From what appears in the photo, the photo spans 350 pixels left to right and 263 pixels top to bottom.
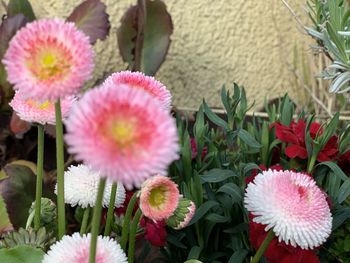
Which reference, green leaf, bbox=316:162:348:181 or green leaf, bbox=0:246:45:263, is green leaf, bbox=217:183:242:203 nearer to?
green leaf, bbox=316:162:348:181

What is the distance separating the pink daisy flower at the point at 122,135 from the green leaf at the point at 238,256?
0.50 m

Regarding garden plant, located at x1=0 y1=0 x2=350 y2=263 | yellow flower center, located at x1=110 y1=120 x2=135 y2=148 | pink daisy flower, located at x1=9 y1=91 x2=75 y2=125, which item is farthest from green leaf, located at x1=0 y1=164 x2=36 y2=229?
yellow flower center, located at x1=110 y1=120 x2=135 y2=148

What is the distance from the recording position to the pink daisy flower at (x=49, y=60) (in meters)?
0.37

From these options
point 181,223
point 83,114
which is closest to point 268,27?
point 181,223

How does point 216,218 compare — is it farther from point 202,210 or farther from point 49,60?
point 49,60

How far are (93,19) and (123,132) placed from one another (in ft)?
2.92

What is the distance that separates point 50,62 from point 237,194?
0.48 m

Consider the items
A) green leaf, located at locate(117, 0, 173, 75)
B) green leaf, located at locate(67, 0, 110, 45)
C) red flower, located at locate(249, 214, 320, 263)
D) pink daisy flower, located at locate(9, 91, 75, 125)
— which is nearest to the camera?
pink daisy flower, located at locate(9, 91, 75, 125)

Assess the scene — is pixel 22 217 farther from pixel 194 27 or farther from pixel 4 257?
pixel 194 27

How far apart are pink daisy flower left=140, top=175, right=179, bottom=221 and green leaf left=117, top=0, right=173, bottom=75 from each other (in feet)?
2.59

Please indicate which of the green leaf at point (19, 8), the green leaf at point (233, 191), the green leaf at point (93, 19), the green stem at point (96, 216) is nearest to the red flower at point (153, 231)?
the green leaf at point (233, 191)

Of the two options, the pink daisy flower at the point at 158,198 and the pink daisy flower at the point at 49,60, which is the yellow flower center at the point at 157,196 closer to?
the pink daisy flower at the point at 158,198

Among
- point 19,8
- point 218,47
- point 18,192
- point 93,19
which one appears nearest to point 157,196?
point 18,192

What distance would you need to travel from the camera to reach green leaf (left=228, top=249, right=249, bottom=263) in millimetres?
812
